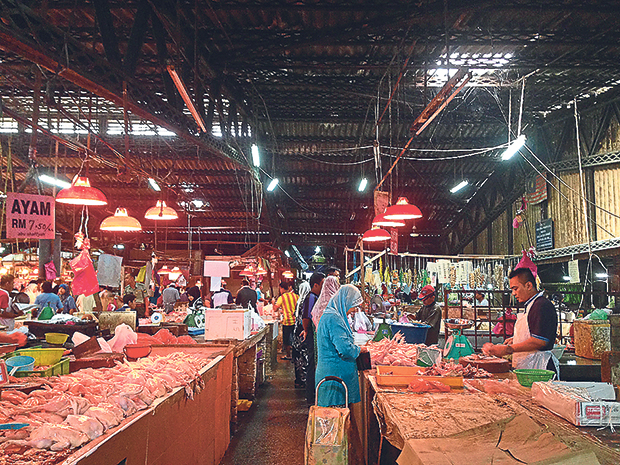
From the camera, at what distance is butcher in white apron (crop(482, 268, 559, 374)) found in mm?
4523

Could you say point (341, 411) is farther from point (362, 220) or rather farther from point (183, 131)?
point (362, 220)

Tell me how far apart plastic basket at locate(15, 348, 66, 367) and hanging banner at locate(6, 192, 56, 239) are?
211cm

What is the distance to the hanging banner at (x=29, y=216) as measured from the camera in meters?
5.55

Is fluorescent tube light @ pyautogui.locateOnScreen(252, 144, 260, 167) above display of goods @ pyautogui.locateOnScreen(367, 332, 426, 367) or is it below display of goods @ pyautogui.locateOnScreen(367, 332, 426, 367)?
above

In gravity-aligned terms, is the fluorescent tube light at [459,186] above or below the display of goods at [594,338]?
above

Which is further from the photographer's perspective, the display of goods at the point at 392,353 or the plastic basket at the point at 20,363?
the display of goods at the point at 392,353

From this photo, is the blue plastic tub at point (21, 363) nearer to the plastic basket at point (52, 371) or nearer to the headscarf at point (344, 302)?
the plastic basket at point (52, 371)

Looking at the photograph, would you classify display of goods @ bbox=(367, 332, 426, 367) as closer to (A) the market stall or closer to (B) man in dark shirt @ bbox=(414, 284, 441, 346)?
(A) the market stall

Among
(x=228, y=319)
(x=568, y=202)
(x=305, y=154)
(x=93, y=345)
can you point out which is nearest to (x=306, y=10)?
(x=228, y=319)

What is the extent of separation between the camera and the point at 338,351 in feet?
15.9

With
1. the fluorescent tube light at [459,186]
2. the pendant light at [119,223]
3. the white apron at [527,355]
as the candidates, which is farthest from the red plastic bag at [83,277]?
the fluorescent tube light at [459,186]

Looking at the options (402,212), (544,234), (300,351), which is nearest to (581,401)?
(402,212)

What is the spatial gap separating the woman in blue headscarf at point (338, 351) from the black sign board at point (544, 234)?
9940 mm

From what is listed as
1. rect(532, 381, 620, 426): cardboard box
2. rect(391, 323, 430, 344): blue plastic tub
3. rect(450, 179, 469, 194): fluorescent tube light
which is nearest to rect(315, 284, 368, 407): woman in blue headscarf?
rect(532, 381, 620, 426): cardboard box
